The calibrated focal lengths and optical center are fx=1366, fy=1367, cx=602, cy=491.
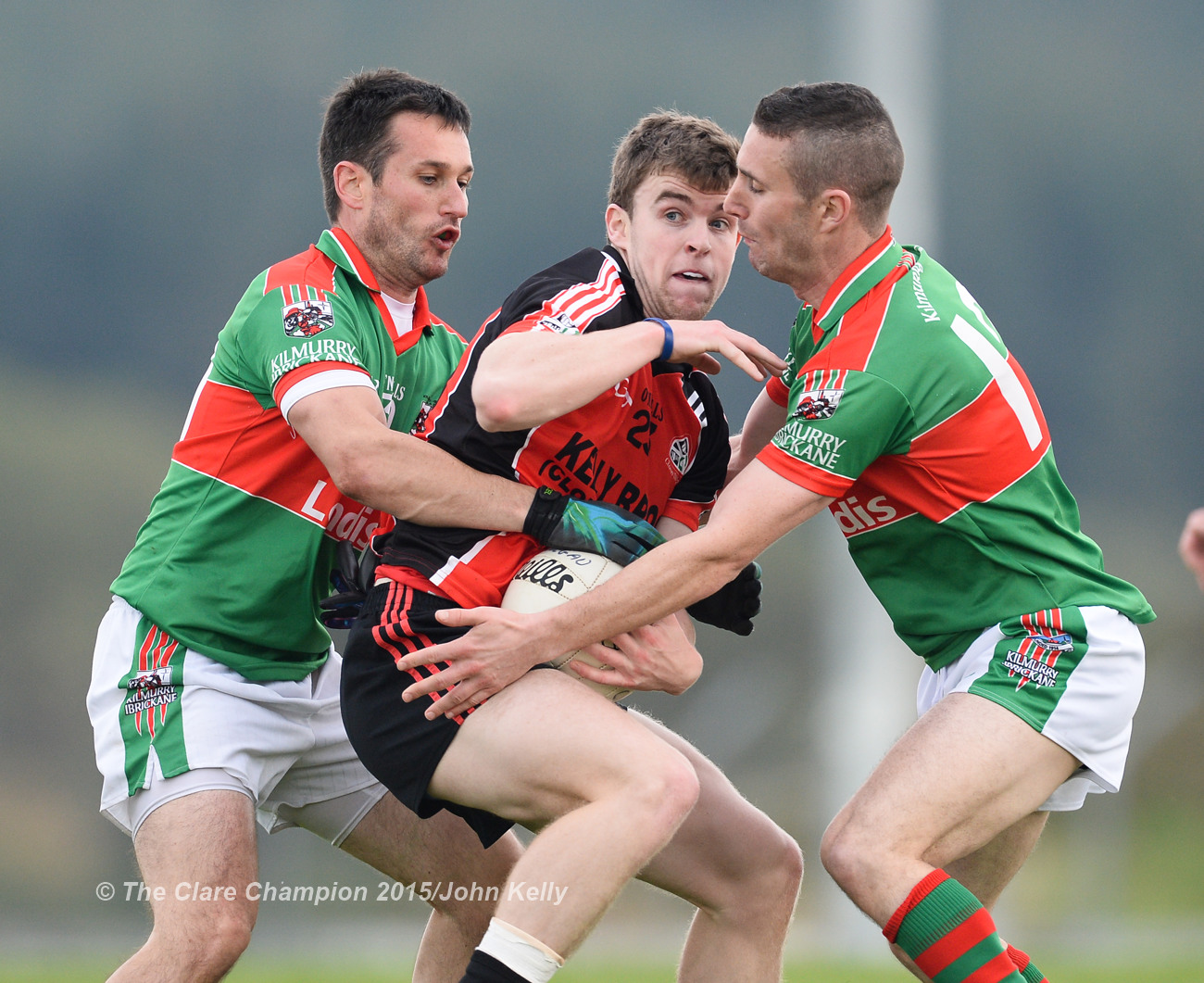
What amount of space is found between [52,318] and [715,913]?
855cm

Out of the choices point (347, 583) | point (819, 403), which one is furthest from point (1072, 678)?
point (347, 583)

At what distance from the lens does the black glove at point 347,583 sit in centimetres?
354

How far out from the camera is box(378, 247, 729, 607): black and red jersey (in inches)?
123

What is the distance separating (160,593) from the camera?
3.58 m

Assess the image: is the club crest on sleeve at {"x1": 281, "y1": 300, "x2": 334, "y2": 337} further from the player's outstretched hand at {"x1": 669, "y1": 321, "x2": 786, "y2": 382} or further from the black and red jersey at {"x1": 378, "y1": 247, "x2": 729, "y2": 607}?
the player's outstretched hand at {"x1": 669, "y1": 321, "x2": 786, "y2": 382}

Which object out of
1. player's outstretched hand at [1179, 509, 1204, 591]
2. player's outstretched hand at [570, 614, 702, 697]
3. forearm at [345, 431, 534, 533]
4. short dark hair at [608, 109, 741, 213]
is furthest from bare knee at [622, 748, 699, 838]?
short dark hair at [608, 109, 741, 213]

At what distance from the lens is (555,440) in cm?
320

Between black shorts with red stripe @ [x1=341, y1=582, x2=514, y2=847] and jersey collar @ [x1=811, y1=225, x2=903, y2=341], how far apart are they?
113cm

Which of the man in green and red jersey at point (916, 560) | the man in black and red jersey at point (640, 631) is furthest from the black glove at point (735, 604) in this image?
the man in green and red jersey at point (916, 560)

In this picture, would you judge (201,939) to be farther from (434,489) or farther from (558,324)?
(558,324)

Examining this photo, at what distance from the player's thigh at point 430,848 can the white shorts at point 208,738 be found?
0.17ft

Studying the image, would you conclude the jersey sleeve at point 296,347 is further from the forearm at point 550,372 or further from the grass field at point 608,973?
the grass field at point 608,973

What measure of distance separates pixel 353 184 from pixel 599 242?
290 inches

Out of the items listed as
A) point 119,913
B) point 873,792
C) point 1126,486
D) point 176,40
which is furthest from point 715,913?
point 176,40
